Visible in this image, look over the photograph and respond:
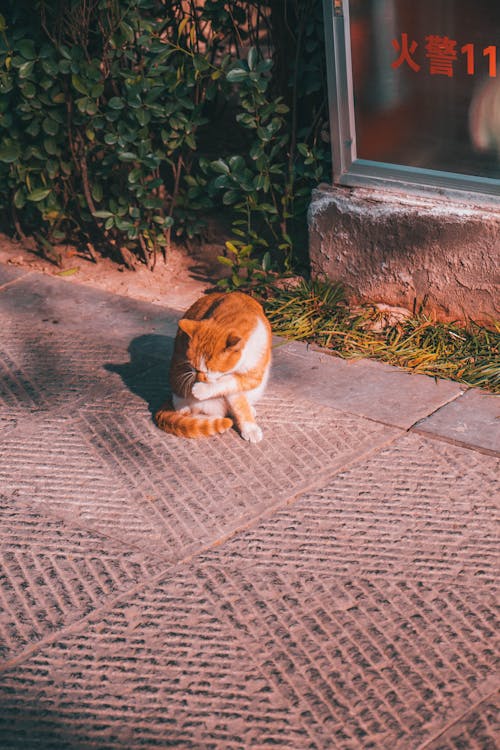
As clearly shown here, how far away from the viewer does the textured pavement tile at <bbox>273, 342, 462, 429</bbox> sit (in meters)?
4.20

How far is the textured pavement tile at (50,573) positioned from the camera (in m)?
3.08

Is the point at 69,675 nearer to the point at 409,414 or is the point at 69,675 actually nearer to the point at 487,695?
the point at 487,695

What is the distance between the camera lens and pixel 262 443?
13.2ft

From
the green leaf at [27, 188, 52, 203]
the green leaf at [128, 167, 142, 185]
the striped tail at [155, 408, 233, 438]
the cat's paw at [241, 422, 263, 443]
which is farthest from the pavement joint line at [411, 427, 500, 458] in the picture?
the green leaf at [27, 188, 52, 203]

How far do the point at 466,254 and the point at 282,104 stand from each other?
1.41 m

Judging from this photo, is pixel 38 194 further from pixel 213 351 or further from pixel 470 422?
pixel 470 422

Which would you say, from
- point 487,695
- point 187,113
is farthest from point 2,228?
point 487,695

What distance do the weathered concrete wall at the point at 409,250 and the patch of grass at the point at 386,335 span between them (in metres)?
0.11

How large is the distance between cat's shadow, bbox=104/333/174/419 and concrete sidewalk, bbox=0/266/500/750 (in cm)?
2

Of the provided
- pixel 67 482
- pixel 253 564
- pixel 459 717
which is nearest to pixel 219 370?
pixel 67 482

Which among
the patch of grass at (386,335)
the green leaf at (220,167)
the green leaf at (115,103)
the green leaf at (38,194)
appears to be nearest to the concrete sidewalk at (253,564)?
the patch of grass at (386,335)

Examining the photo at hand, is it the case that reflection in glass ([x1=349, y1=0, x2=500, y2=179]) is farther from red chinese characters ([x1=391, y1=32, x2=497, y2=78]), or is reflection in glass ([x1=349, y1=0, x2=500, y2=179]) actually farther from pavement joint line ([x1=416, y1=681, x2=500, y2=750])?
pavement joint line ([x1=416, y1=681, x2=500, y2=750])

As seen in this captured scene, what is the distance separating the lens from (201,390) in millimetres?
3879

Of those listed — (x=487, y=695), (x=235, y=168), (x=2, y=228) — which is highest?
(x=235, y=168)
